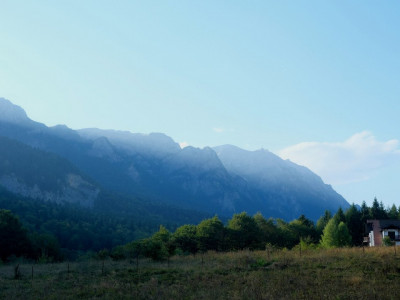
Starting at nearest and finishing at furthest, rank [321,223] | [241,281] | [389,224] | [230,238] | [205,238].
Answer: [241,281] → [205,238] → [389,224] → [230,238] → [321,223]

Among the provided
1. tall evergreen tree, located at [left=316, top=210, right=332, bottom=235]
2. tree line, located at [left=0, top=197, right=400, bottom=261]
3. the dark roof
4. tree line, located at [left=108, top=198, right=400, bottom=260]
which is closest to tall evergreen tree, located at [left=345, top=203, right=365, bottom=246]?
tree line, located at [left=0, top=197, right=400, bottom=261]

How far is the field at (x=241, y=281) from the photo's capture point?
1936cm

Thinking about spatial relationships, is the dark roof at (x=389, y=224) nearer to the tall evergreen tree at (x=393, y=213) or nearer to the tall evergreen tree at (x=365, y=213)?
the tall evergreen tree at (x=365, y=213)

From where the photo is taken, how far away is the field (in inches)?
762

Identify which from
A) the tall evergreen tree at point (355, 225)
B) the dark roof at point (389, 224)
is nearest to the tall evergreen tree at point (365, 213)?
the tall evergreen tree at point (355, 225)

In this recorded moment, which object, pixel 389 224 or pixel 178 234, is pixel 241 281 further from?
pixel 389 224

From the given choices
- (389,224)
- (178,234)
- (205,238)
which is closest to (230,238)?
(205,238)

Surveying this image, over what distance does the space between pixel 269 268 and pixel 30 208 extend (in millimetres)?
112747

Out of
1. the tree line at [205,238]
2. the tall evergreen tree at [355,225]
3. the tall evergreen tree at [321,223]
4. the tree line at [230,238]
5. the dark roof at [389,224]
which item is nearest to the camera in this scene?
the tree line at [230,238]

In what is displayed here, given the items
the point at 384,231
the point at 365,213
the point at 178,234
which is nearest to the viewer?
the point at 178,234

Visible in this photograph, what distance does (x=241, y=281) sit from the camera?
76.4 ft

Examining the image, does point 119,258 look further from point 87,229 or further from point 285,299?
point 87,229

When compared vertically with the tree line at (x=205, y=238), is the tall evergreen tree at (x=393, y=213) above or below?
above

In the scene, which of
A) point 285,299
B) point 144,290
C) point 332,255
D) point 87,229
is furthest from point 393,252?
point 87,229
